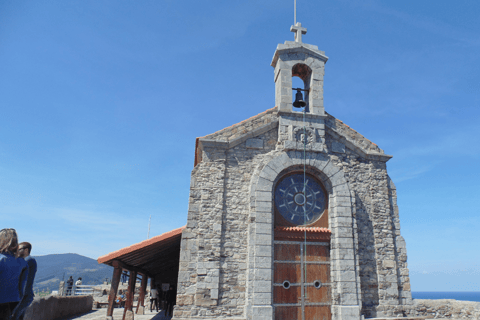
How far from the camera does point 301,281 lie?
897cm

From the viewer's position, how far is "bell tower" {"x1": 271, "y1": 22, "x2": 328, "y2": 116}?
1039cm

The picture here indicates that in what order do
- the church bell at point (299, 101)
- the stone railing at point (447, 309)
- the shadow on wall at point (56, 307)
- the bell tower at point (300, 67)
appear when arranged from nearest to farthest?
1. the shadow on wall at point (56, 307)
2. the stone railing at point (447, 309)
3. the bell tower at point (300, 67)
4. the church bell at point (299, 101)

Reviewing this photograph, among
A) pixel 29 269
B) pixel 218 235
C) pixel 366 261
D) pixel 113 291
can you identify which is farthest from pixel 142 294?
pixel 29 269

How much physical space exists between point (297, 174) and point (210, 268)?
3.75 metres

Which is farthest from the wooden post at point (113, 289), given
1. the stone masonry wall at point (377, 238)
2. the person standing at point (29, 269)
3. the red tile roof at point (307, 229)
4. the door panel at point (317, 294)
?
the stone masonry wall at point (377, 238)

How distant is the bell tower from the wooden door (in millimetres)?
4186

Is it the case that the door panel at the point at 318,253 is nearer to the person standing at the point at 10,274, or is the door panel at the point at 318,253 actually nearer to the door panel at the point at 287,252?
the door panel at the point at 287,252

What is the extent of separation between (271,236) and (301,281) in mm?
1473

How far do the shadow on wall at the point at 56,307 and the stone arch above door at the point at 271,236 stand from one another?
589 centimetres

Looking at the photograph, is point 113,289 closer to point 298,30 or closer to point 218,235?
point 218,235

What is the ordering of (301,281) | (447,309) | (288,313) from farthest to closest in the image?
(447,309)
(301,281)
(288,313)

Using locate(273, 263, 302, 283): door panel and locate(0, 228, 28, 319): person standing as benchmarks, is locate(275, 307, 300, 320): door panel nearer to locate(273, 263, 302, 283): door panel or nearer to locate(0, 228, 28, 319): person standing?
locate(273, 263, 302, 283): door panel

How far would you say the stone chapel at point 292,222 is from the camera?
337 inches

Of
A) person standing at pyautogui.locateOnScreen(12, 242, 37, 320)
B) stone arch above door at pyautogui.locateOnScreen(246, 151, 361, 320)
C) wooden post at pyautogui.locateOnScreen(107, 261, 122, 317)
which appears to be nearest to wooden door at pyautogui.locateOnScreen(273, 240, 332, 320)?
stone arch above door at pyautogui.locateOnScreen(246, 151, 361, 320)
